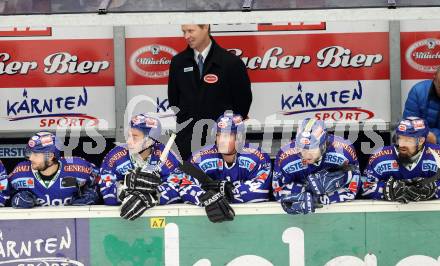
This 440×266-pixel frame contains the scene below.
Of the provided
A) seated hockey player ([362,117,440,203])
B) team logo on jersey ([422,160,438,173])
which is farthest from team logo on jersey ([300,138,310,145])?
team logo on jersey ([422,160,438,173])

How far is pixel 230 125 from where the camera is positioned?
6.46m

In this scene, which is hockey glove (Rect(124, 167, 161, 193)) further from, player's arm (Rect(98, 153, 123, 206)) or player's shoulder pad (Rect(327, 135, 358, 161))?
player's shoulder pad (Rect(327, 135, 358, 161))

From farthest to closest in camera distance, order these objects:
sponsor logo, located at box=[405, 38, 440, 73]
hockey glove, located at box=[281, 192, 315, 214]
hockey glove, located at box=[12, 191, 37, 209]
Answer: sponsor logo, located at box=[405, 38, 440, 73] → hockey glove, located at box=[12, 191, 37, 209] → hockey glove, located at box=[281, 192, 315, 214]

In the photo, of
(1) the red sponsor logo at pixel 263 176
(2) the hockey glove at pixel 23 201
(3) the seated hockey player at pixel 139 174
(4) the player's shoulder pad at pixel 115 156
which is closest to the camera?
(3) the seated hockey player at pixel 139 174

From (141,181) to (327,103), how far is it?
2840 millimetres

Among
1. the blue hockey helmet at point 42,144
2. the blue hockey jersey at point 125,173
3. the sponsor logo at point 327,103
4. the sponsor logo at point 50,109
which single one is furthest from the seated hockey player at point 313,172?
the sponsor logo at point 50,109

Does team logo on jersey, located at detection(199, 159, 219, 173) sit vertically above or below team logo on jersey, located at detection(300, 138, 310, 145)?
below

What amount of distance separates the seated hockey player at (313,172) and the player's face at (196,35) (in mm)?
1041

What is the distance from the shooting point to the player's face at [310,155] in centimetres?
631

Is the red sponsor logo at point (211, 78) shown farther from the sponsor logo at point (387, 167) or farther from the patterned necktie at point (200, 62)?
the sponsor logo at point (387, 167)

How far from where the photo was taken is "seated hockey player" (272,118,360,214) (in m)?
6.20

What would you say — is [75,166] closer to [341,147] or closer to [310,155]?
[310,155]

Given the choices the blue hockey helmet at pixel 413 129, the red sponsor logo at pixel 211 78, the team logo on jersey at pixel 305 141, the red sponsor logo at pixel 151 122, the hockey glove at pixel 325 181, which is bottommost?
the hockey glove at pixel 325 181

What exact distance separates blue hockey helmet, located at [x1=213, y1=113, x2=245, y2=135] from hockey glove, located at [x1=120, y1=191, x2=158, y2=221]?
598mm
